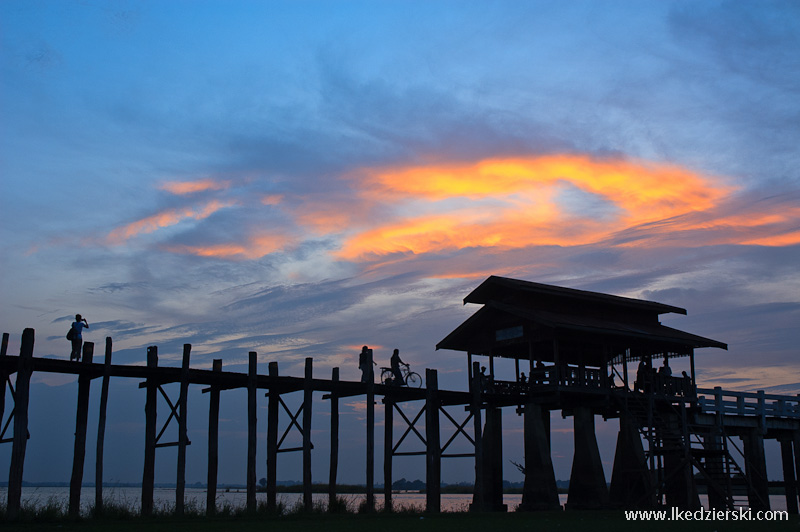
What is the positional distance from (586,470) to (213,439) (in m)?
16.4

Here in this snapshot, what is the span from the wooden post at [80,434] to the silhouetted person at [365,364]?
32.6 ft

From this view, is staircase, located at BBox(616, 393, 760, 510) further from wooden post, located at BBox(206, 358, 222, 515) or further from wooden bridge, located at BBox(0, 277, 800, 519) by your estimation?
wooden post, located at BBox(206, 358, 222, 515)

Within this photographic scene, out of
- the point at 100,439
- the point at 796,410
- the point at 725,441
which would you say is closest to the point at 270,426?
the point at 100,439

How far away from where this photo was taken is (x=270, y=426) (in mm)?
29875

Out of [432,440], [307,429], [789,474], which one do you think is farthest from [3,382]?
[789,474]

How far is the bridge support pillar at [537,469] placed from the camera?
111 feet

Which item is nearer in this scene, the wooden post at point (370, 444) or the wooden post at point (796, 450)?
the wooden post at point (370, 444)

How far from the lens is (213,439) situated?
1117 inches

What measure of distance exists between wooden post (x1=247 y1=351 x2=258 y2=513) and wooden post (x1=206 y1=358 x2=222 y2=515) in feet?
3.69

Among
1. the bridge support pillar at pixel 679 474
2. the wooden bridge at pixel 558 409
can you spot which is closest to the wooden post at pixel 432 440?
the wooden bridge at pixel 558 409

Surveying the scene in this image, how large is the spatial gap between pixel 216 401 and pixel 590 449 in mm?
16611

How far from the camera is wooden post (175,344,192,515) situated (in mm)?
25453

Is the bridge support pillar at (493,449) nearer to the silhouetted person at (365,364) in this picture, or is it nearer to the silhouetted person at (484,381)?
the silhouetted person at (484,381)

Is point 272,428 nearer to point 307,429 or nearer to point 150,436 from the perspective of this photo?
point 307,429
